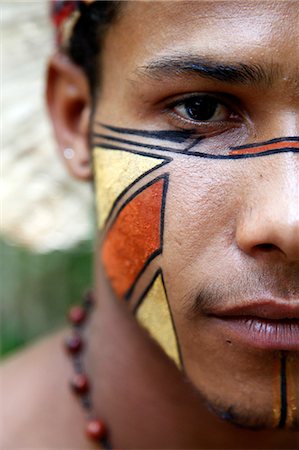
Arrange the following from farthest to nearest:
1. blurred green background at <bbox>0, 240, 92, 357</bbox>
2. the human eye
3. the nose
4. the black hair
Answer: blurred green background at <bbox>0, 240, 92, 357</bbox>, the black hair, the human eye, the nose

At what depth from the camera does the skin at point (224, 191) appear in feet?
5.08

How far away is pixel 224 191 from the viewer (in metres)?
1.63

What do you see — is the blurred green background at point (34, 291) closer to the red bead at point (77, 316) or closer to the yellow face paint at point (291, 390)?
the red bead at point (77, 316)

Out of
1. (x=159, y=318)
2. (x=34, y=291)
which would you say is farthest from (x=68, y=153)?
(x=34, y=291)

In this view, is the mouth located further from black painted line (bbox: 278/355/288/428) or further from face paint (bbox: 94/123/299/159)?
face paint (bbox: 94/123/299/159)

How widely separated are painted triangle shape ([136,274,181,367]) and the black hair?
737 millimetres

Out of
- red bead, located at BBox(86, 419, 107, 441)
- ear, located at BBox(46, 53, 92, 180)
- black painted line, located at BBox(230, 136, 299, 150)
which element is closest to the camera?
black painted line, located at BBox(230, 136, 299, 150)

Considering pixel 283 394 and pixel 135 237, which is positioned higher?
pixel 135 237

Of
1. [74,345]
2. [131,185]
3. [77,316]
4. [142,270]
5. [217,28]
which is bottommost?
[74,345]

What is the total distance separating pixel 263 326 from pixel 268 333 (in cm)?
2

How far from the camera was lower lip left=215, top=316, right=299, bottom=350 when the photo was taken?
1597 millimetres

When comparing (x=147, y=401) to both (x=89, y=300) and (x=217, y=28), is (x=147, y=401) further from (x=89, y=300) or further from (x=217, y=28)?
(x=217, y=28)

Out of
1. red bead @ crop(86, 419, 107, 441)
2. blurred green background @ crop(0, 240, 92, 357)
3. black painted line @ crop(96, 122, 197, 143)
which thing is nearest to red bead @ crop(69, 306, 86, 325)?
red bead @ crop(86, 419, 107, 441)

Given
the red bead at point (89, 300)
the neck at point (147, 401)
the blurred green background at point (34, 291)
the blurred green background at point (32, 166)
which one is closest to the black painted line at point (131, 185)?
the neck at point (147, 401)
